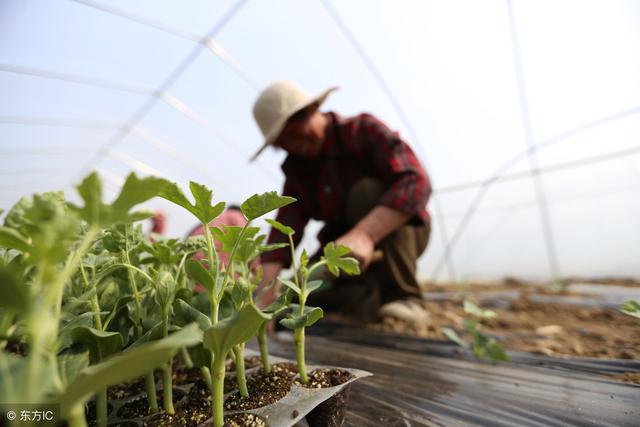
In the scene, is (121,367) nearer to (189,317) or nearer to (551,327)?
(189,317)

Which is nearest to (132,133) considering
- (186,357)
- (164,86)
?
(164,86)

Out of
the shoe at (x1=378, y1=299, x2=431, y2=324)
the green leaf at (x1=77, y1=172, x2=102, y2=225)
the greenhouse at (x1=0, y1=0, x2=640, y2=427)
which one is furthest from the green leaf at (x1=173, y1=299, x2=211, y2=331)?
the shoe at (x1=378, y1=299, x2=431, y2=324)

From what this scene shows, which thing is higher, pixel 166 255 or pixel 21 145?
pixel 21 145

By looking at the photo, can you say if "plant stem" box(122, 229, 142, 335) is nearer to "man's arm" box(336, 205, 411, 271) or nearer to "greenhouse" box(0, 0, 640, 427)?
"greenhouse" box(0, 0, 640, 427)

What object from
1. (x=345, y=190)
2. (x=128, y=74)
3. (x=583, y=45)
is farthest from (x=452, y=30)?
(x=128, y=74)

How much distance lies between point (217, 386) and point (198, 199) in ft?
0.85

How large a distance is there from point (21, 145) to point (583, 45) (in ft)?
27.5

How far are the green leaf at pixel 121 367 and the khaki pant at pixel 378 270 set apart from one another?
1531 mm

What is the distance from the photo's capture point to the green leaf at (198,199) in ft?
1.50

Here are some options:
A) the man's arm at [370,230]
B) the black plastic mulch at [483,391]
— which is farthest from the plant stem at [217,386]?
the man's arm at [370,230]

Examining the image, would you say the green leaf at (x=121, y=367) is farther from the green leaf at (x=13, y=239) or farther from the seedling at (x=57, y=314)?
the green leaf at (x=13, y=239)

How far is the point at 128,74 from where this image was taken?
4.73 metres

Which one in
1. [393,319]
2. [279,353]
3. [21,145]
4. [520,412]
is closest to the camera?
[520,412]

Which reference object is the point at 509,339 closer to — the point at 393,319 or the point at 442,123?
the point at 393,319
